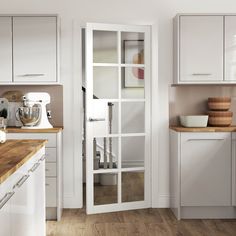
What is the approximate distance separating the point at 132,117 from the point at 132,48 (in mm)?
740

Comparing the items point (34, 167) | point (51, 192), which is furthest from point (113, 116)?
point (34, 167)

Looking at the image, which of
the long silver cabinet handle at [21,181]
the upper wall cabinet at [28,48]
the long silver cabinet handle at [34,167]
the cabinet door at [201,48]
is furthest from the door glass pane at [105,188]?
the long silver cabinet handle at [21,181]

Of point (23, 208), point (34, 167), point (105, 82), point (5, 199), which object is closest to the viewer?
point (5, 199)

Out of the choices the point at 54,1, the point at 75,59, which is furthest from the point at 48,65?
the point at 54,1

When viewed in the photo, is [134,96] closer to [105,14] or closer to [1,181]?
[105,14]

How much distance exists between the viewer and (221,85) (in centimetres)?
489

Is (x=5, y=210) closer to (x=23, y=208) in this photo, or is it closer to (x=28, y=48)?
(x=23, y=208)

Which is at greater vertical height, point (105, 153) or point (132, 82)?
point (132, 82)

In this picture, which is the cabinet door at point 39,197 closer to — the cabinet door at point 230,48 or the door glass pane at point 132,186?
the door glass pane at point 132,186

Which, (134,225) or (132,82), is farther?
(132,82)

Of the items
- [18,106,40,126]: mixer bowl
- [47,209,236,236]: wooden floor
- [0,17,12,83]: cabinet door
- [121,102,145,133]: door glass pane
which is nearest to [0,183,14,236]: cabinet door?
[47,209,236,236]: wooden floor

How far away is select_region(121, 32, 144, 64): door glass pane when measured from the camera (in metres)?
4.72

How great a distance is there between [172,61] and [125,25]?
2.16 ft

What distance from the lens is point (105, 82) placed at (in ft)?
15.4
